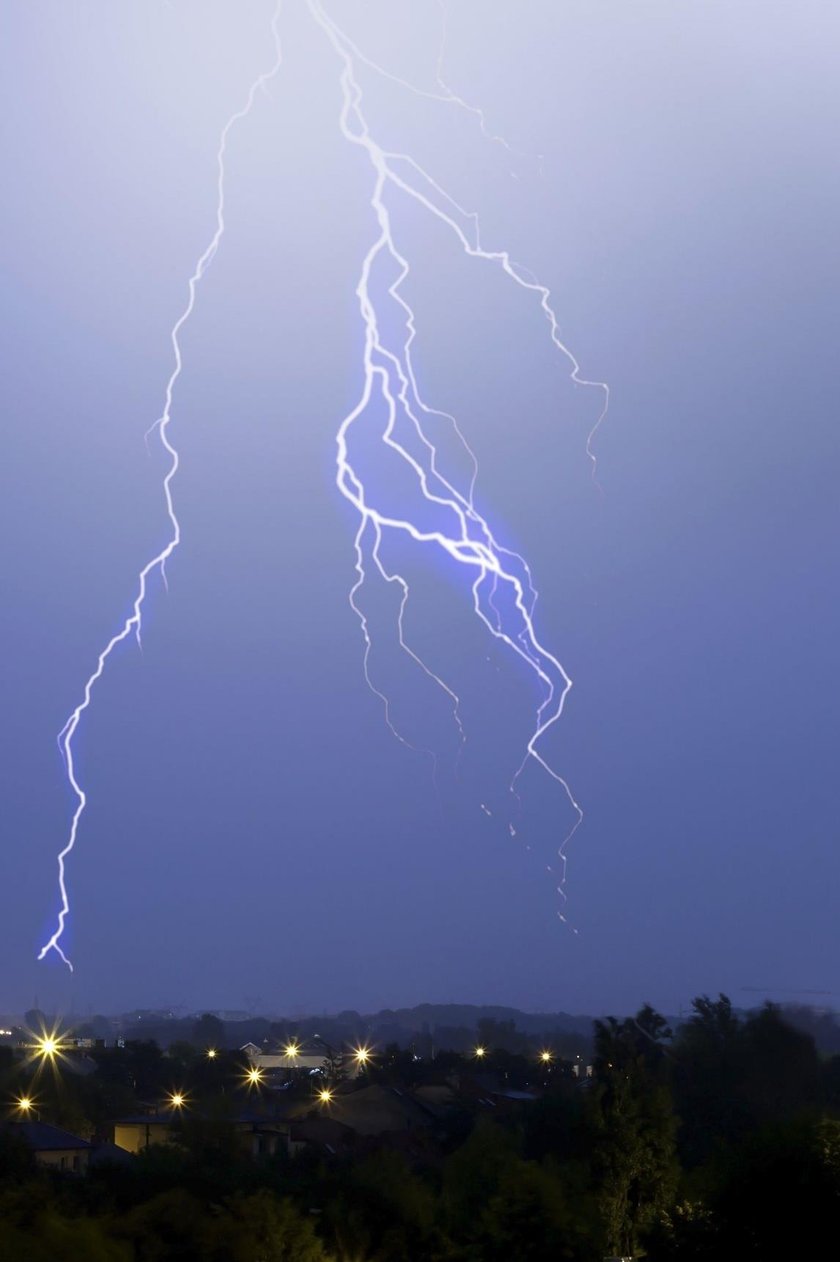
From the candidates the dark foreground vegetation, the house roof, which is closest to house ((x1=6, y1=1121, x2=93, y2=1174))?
the house roof

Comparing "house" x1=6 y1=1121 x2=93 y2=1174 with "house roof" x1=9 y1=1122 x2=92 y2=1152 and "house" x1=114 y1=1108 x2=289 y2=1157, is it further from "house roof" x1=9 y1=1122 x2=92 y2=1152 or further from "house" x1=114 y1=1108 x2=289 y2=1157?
"house" x1=114 y1=1108 x2=289 y2=1157

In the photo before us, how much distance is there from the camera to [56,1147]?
27.9m

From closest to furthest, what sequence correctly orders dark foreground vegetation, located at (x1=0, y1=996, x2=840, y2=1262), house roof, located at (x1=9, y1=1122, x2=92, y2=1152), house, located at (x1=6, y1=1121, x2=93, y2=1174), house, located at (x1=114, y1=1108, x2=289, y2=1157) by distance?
1. dark foreground vegetation, located at (x1=0, y1=996, x2=840, y2=1262)
2. house, located at (x1=6, y1=1121, x2=93, y2=1174)
3. house roof, located at (x1=9, y1=1122, x2=92, y2=1152)
4. house, located at (x1=114, y1=1108, x2=289, y2=1157)

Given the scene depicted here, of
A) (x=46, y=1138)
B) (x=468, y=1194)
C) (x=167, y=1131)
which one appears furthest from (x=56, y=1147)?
(x=468, y=1194)

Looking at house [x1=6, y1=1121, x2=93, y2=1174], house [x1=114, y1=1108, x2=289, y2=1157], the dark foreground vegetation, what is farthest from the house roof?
house [x1=114, y1=1108, x2=289, y2=1157]

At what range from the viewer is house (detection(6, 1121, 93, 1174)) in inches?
1073

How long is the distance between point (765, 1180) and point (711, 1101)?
23312 millimetres

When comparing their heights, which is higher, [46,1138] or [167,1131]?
[46,1138]

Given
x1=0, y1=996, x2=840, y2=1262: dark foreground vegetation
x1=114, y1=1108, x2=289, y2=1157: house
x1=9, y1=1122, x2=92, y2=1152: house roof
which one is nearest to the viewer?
x1=0, y1=996, x2=840, y2=1262: dark foreground vegetation

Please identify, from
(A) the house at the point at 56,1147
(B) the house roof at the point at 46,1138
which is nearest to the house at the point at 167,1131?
(B) the house roof at the point at 46,1138

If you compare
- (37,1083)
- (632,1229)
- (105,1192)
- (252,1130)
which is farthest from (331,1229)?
(37,1083)

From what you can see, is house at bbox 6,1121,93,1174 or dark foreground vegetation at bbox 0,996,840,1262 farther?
house at bbox 6,1121,93,1174

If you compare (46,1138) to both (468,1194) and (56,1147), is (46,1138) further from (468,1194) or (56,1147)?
(468,1194)

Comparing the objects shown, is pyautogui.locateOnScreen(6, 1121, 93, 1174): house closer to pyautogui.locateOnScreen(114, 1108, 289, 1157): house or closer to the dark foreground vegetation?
the dark foreground vegetation
